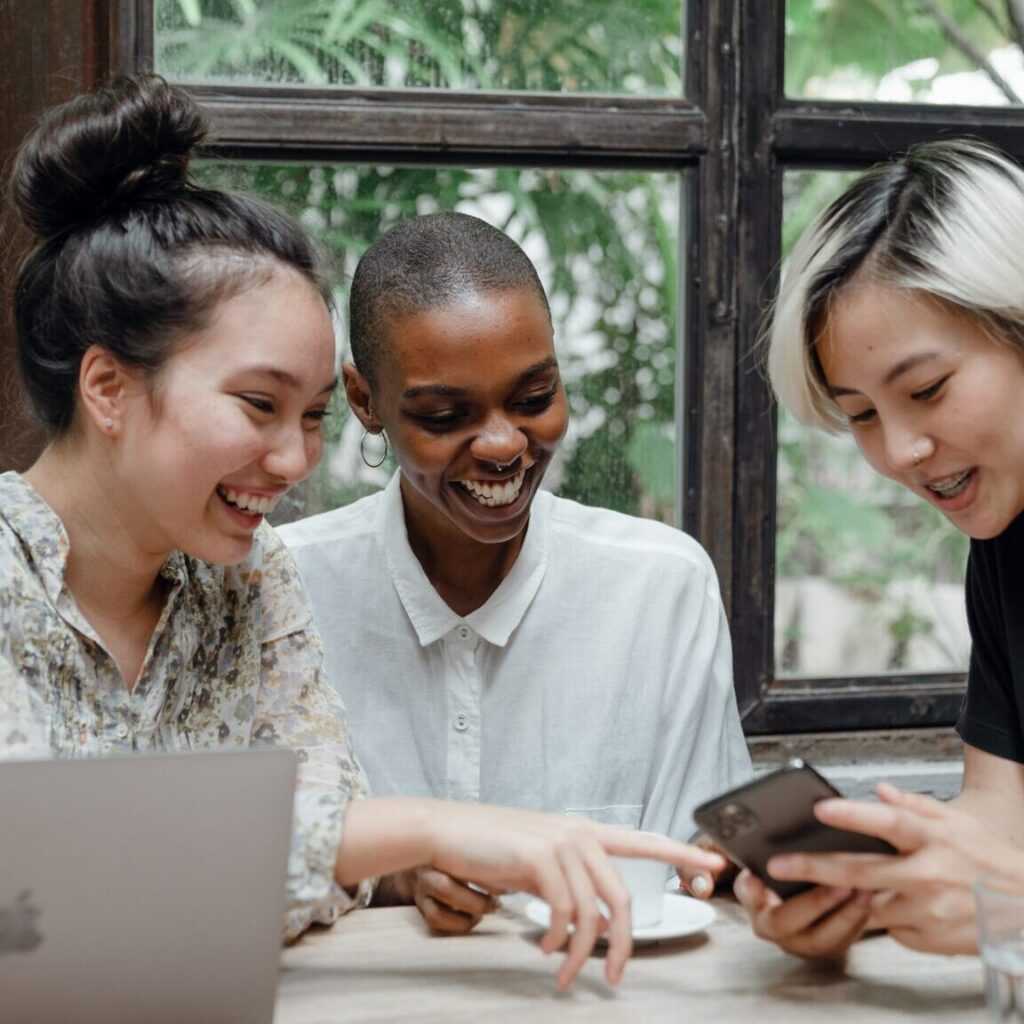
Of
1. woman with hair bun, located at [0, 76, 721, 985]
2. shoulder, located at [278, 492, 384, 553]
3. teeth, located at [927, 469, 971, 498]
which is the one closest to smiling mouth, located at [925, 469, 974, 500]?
teeth, located at [927, 469, 971, 498]

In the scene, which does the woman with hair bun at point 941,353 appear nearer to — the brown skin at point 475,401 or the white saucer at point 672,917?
the white saucer at point 672,917

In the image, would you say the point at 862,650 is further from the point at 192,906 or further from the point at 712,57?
the point at 192,906

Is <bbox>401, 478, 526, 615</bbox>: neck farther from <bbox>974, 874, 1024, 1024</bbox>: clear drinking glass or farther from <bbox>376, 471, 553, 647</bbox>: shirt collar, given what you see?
<bbox>974, 874, 1024, 1024</bbox>: clear drinking glass

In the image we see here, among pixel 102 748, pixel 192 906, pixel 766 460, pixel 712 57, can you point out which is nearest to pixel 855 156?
pixel 712 57

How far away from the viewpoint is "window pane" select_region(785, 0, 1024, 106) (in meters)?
2.16

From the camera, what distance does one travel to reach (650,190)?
7.01 feet

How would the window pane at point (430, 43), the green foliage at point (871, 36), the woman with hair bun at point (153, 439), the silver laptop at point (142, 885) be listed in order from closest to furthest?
the silver laptop at point (142, 885) → the woman with hair bun at point (153, 439) → the window pane at point (430, 43) → the green foliage at point (871, 36)

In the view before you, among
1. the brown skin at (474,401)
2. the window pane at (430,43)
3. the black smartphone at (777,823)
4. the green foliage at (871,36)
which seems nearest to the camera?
the black smartphone at (777,823)

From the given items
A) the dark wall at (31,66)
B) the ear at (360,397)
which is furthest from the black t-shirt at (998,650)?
the dark wall at (31,66)

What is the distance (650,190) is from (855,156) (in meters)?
0.33

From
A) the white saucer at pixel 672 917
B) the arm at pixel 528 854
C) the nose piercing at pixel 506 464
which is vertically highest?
the nose piercing at pixel 506 464

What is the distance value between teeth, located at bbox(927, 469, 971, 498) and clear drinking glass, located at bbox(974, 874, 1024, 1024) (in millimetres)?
550

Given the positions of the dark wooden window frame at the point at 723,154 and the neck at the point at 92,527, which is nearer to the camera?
the neck at the point at 92,527

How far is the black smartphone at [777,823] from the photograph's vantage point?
3.11 ft
